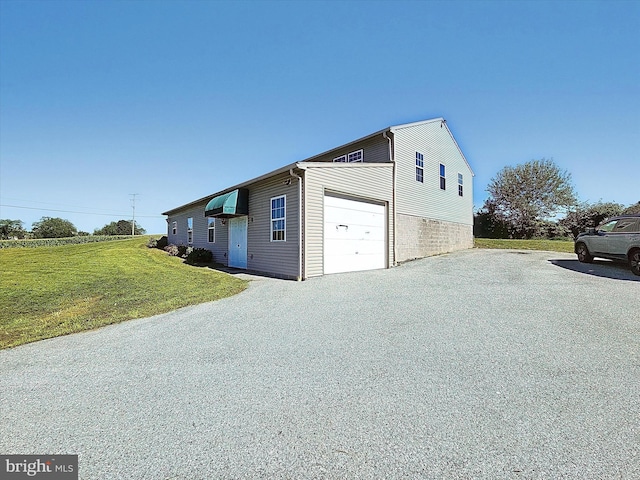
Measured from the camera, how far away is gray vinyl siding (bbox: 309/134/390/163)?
14.8 metres

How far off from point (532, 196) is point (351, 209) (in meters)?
26.8

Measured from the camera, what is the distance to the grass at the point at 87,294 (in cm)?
634

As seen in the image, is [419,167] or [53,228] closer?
[419,167]

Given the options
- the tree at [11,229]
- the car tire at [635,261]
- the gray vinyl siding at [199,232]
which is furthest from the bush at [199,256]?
the tree at [11,229]

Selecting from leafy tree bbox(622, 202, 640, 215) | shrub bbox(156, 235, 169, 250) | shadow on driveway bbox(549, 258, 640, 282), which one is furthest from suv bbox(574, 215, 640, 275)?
shrub bbox(156, 235, 169, 250)

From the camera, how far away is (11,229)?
77062 millimetres

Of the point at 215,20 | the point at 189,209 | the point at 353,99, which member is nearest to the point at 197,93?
the point at 215,20

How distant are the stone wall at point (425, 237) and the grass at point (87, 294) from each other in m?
8.21

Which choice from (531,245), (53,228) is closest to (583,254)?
(531,245)

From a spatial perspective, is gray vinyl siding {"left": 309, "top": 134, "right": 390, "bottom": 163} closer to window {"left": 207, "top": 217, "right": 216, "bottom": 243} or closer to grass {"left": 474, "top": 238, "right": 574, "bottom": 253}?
window {"left": 207, "top": 217, "right": 216, "bottom": 243}

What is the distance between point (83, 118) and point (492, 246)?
2695 centimetres

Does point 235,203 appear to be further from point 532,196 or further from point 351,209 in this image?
point 532,196

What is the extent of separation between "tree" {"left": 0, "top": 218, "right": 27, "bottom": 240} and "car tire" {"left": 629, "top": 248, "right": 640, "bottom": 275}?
103 m

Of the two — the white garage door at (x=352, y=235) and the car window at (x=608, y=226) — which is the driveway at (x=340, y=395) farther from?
the car window at (x=608, y=226)
